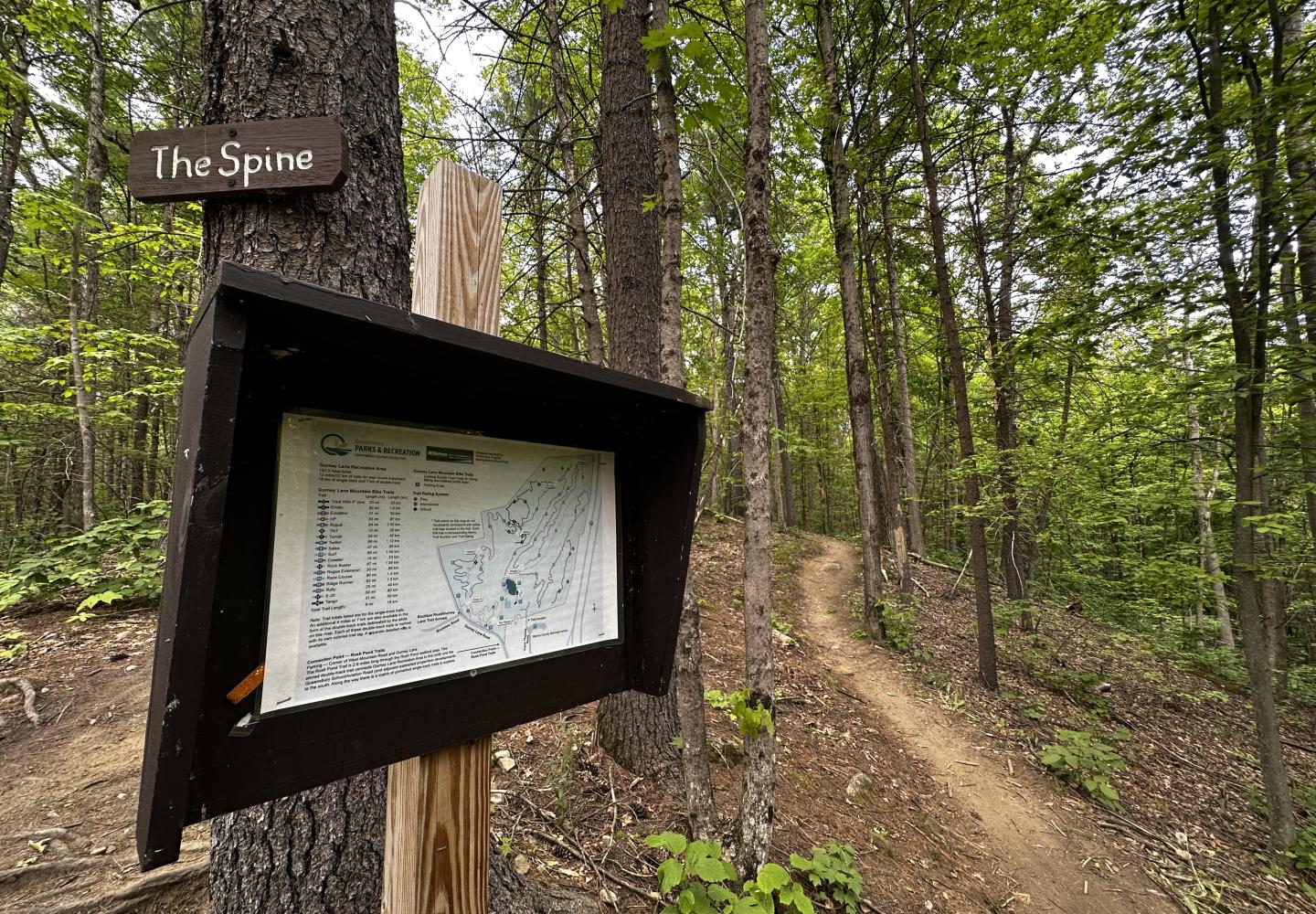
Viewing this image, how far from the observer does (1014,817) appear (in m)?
4.38

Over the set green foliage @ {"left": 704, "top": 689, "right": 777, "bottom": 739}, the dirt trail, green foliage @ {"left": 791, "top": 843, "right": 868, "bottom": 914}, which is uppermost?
green foliage @ {"left": 704, "top": 689, "right": 777, "bottom": 739}

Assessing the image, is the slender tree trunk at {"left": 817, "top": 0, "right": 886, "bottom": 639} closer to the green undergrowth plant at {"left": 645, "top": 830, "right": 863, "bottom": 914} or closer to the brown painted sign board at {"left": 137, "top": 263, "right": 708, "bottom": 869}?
the green undergrowth plant at {"left": 645, "top": 830, "right": 863, "bottom": 914}

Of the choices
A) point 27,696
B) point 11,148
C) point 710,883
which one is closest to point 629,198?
point 710,883

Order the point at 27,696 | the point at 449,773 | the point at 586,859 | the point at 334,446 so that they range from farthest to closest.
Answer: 1. the point at 27,696
2. the point at 586,859
3. the point at 449,773
4. the point at 334,446

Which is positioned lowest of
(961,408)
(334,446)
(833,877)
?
(833,877)

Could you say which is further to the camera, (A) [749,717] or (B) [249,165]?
(A) [749,717]

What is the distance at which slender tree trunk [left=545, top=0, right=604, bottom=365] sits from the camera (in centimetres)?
390

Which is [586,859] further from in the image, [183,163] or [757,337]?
[183,163]

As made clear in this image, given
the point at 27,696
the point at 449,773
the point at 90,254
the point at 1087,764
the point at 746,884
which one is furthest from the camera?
the point at 90,254

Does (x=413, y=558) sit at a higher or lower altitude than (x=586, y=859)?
higher

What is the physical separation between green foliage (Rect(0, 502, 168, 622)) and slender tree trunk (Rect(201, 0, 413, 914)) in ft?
18.3

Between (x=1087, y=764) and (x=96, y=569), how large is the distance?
10.8 meters

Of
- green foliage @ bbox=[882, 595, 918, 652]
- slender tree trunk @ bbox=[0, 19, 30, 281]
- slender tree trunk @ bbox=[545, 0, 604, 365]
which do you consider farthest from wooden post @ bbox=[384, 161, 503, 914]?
slender tree trunk @ bbox=[0, 19, 30, 281]

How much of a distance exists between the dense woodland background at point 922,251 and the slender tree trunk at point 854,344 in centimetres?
7
